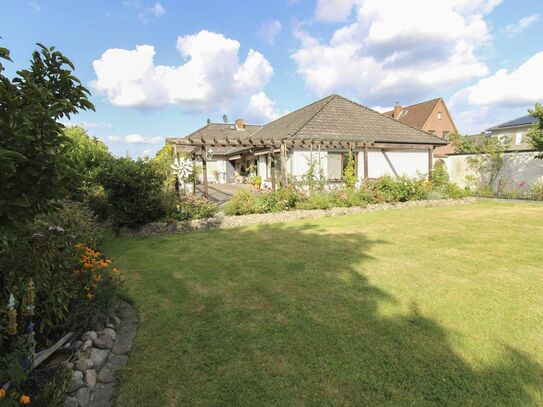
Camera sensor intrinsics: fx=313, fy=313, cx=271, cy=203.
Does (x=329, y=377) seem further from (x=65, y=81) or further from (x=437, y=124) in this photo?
(x=437, y=124)

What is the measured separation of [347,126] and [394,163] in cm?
331

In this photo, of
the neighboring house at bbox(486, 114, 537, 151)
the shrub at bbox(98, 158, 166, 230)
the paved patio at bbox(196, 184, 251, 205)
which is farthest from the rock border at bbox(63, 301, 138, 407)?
the neighboring house at bbox(486, 114, 537, 151)

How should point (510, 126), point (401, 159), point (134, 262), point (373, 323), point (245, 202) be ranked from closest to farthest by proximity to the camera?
point (373, 323), point (134, 262), point (245, 202), point (401, 159), point (510, 126)

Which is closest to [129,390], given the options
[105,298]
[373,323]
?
[105,298]

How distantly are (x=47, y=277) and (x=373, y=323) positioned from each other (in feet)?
10.8

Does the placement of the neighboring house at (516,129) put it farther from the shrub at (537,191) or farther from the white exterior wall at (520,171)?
the shrub at (537,191)

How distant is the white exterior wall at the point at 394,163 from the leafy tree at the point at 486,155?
2.34 meters

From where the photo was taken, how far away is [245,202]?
10477mm

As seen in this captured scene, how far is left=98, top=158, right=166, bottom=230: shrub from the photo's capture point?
8.17 metres

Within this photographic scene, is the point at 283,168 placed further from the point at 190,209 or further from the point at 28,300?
the point at 28,300

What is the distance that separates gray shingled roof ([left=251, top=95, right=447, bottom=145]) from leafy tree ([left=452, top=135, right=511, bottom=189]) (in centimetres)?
159

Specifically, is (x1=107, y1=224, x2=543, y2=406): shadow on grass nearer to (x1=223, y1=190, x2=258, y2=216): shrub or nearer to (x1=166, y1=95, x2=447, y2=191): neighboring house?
(x1=223, y1=190, x2=258, y2=216): shrub

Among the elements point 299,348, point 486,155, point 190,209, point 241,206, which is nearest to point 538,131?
point 486,155

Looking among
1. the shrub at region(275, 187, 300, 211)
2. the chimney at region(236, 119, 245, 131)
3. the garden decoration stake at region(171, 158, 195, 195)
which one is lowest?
the shrub at region(275, 187, 300, 211)
